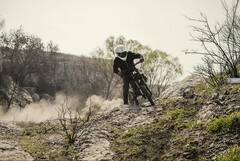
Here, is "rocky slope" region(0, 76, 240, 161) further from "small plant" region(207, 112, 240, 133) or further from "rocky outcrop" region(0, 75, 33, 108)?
"rocky outcrop" region(0, 75, 33, 108)

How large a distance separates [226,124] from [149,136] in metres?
1.82

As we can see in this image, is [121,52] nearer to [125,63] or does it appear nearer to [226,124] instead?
[125,63]

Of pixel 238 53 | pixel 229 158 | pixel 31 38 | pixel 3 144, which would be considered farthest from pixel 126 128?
pixel 31 38

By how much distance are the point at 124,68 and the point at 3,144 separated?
5173 mm

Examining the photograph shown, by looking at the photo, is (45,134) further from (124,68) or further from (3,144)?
(124,68)

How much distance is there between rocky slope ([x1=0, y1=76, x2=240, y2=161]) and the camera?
18.3 feet

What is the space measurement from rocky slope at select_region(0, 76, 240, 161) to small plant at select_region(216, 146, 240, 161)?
92 mm

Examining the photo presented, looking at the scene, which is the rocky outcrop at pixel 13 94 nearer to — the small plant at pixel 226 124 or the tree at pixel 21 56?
the tree at pixel 21 56

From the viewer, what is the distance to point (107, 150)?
21.2ft

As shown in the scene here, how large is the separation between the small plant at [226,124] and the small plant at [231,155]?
0.78m

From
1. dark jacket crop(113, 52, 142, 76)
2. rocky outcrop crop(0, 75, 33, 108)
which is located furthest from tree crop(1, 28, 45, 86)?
dark jacket crop(113, 52, 142, 76)

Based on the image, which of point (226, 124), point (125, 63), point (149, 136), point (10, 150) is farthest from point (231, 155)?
point (125, 63)

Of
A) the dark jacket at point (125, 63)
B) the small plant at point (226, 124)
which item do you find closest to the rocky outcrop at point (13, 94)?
the dark jacket at point (125, 63)

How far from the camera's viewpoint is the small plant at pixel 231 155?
4.52 m
